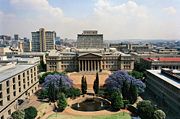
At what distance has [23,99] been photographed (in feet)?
261

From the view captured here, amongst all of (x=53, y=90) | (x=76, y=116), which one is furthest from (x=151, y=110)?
(x=53, y=90)

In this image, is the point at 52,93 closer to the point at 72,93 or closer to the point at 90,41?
the point at 72,93

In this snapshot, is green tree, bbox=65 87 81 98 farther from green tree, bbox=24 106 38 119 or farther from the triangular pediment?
the triangular pediment

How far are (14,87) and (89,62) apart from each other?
77408 millimetres

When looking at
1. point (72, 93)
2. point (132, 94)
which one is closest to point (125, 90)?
point (132, 94)

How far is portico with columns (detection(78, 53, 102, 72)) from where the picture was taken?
14550 centimetres

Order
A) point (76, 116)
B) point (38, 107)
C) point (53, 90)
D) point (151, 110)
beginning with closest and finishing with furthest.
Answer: point (151, 110) → point (76, 116) → point (38, 107) → point (53, 90)

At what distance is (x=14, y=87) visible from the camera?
73.2 meters

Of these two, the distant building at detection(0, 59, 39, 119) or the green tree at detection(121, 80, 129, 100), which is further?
the green tree at detection(121, 80, 129, 100)

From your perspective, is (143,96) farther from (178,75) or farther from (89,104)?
(89,104)

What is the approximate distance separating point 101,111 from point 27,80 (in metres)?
32.3

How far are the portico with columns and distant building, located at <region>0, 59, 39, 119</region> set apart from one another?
2031 inches

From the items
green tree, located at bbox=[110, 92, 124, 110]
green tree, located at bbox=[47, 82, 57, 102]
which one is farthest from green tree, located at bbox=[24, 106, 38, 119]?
green tree, located at bbox=[110, 92, 124, 110]

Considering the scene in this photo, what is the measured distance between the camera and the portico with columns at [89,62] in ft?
477
